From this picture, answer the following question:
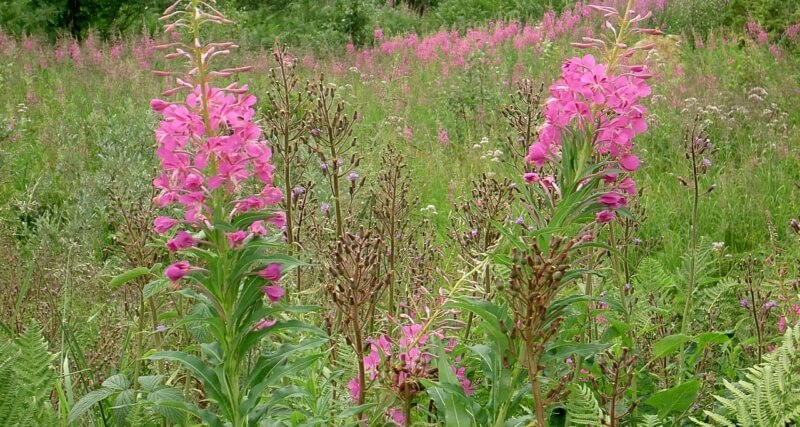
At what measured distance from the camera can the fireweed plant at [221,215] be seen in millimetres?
1647

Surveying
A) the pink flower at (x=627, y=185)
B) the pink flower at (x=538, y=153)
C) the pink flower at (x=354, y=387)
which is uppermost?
the pink flower at (x=538, y=153)

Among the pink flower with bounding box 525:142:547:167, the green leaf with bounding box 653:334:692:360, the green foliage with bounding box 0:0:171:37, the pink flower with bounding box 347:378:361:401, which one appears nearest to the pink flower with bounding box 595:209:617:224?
the pink flower with bounding box 525:142:547:167

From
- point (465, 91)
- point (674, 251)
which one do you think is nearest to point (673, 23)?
point (465, 91)

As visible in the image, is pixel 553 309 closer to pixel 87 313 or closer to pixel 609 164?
pixel 609 164

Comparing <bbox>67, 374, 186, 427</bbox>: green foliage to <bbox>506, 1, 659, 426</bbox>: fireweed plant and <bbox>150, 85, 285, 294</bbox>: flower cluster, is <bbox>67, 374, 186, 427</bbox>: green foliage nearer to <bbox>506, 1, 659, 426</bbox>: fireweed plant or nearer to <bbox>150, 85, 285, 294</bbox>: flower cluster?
<bbox>150, 85, 285, 294</bbox>: flower cluster

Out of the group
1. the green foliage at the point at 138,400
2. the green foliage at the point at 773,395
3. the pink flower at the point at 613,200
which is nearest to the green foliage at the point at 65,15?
the green foliage at the point at 138,400

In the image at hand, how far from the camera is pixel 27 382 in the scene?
2.24 meters

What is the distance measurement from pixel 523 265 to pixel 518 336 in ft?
0.88

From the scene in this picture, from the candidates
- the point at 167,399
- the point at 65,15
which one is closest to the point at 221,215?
the point at 167,399

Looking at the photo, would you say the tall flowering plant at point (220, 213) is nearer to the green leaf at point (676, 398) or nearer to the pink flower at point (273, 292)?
the pink flower at point (273, 292)

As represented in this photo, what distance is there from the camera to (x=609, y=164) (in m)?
1.84

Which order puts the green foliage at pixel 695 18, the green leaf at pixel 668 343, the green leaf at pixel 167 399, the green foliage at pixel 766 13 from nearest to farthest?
the green leaf at pixel 167 399, the green leaf at pixel 668 343, the green foliage at pixel 766 13, the green foliage at pixel 695 18

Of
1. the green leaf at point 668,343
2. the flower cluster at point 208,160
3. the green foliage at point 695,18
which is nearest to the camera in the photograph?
the flower cluster at point 208,160

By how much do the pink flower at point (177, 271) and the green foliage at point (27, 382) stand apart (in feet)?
2.27
